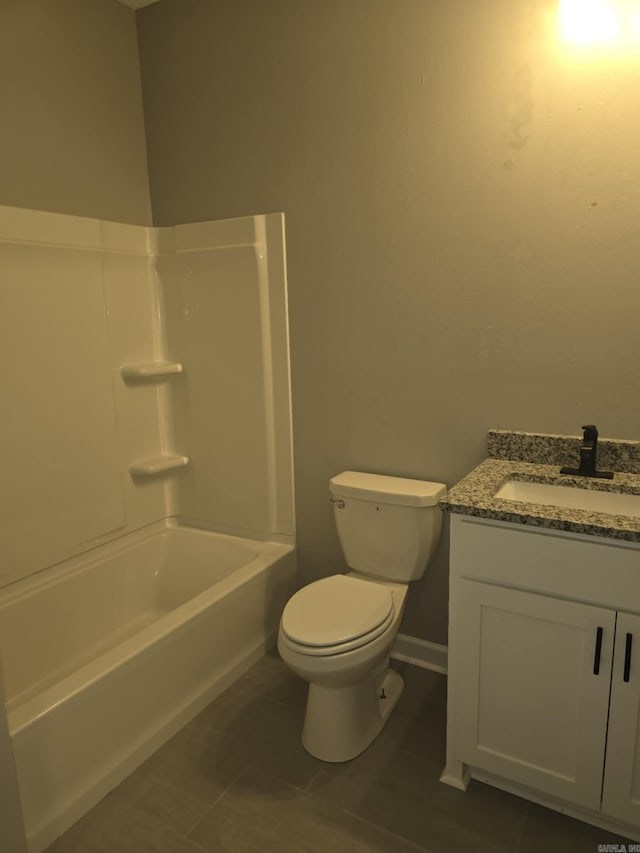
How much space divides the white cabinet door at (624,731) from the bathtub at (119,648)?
1.29 m

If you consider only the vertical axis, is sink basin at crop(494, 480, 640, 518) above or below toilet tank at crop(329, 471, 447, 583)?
above

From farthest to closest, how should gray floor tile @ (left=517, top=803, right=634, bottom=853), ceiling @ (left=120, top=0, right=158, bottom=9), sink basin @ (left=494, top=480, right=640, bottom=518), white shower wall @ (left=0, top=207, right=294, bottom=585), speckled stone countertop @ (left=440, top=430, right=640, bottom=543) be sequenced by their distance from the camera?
ceiling @ (left=120, top=0, right=158, bottom=9) → white shower wall @ (left=0, top=207, right=294, bottom=585) → sink basin @ (left=494, top=480, right=640, bottom=518) → gray floor tile @ (left=517, top=803, right=634, bottom=853) → speckled stone countertop @ (left=440, top=430, right=640, bottom=543)

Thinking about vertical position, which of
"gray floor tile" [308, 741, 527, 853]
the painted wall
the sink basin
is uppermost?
the painted wall

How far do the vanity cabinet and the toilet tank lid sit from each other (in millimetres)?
425

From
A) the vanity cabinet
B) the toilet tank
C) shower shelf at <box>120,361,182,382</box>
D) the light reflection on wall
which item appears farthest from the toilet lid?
the light reflection on wall

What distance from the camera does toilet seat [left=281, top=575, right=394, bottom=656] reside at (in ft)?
5.43

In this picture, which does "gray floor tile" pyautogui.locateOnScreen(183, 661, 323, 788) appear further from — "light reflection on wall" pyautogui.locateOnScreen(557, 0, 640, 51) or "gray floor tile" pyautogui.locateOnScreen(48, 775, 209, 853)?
"light reflection on wall" pyautogui.locateOnScreen(557, 0, 640, 51)

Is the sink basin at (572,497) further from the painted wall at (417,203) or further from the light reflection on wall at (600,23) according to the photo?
the light reflection on wall at (600,23)

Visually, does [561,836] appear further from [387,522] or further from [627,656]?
[387,522]

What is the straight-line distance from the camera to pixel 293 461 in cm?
242

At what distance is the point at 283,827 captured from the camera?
5.09 feet

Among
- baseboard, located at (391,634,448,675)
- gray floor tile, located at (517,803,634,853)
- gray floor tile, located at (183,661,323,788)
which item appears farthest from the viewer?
baseboard, located at (391,634,448,675)

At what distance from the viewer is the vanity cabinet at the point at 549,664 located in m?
1.35

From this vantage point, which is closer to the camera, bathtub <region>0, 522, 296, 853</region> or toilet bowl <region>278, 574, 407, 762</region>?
bathtub <region>0, 522, 296, 853</region>
